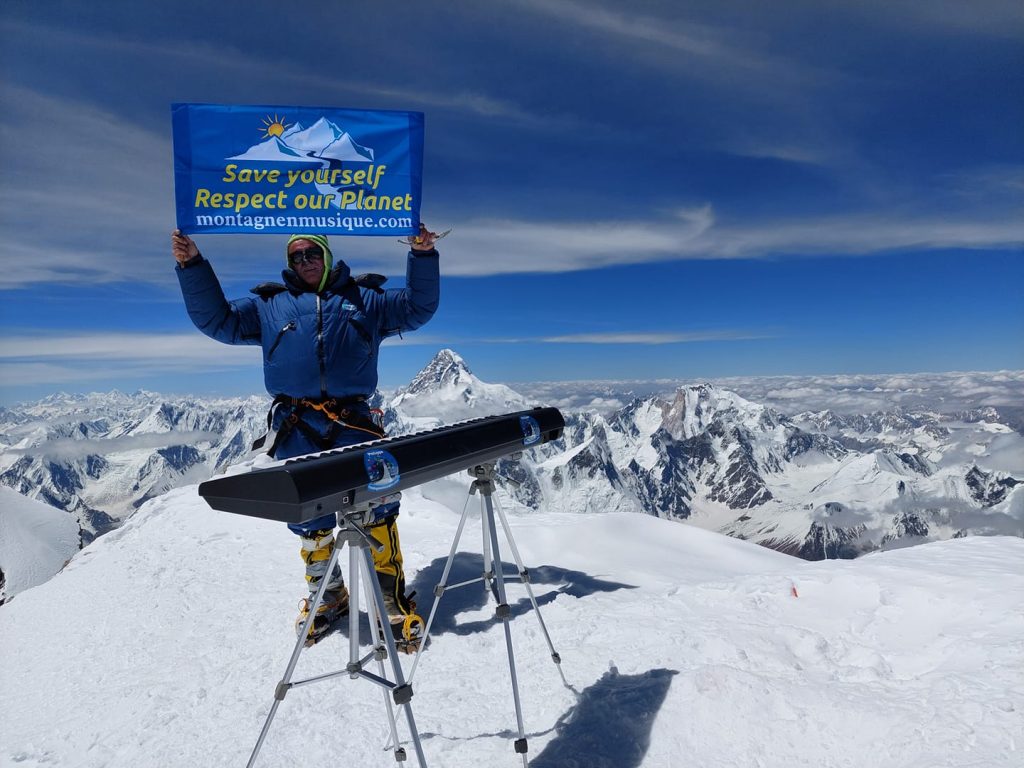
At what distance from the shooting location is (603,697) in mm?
4445

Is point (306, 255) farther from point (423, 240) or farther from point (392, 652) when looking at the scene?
point (392, 652)

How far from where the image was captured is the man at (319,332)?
5.43 m

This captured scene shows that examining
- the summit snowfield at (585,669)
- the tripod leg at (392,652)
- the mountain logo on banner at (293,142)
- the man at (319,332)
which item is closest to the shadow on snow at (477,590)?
the summit snowfield at (585,669)

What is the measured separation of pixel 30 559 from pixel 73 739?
58523mm

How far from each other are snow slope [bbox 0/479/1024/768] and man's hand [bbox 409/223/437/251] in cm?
421

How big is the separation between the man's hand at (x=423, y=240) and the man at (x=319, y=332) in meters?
0.01

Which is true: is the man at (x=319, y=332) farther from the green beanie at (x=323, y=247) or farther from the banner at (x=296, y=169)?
the banner at (x=296, y=169)

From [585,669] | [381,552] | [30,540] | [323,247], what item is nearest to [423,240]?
[323,247]

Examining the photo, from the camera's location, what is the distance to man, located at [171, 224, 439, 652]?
5.43 meters

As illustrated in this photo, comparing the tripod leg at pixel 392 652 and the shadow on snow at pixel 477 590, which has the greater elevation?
the tripod leg at pixel 392 652

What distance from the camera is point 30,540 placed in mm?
48844

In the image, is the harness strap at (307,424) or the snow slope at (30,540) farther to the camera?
the snow slope at (30,540)

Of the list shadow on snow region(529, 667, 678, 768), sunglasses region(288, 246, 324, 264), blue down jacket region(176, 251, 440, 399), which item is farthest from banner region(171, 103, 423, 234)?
shadow on snow region(529, 667, 678, 768)

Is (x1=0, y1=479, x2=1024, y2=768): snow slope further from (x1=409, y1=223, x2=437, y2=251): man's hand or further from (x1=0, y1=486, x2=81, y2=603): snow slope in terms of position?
(x1=0, y1=486, x2=81, y2=603): snow slope
